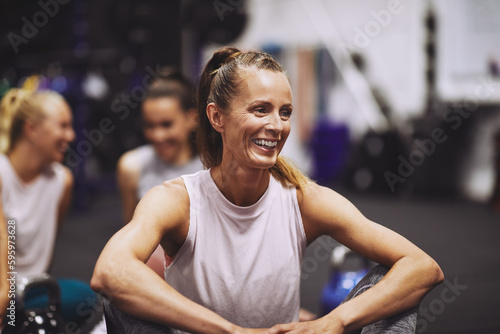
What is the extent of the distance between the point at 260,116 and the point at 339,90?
25.0ft

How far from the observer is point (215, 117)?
4.95 feet

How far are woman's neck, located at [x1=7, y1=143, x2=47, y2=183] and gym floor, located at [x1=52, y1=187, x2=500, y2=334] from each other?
5.42 ft

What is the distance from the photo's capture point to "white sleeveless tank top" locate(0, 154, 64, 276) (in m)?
→ 2.33

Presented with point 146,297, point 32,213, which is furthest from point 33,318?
point 32,213

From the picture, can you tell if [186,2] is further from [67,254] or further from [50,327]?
[50,327]

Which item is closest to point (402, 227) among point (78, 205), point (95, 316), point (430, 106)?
point (430, 106)

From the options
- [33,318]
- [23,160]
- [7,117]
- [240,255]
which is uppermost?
[7,117]

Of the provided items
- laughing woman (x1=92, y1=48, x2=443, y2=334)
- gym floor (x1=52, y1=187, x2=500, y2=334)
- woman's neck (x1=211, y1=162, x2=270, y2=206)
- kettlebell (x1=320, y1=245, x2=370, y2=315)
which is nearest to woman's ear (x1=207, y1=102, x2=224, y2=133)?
laughing woman (x1=92, y1=48, x2=443, y2=334)

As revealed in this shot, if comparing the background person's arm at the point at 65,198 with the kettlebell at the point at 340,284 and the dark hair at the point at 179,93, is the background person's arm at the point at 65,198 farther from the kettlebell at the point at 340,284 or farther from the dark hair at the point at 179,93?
the kettlebell at the point at 340,284

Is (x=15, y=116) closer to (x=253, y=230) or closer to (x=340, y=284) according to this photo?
(x=253, y=230)

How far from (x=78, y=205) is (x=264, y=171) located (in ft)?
17.9

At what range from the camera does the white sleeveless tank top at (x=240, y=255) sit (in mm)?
1486

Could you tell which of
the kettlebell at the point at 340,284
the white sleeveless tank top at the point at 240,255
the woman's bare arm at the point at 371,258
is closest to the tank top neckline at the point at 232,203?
the white sleeveless tank top at the point at 240,255

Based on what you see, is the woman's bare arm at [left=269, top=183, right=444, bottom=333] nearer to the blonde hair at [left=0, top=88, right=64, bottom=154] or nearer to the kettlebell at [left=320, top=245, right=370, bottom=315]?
the kettlebell at [left=320, top=245, right=370, bottom=315]
